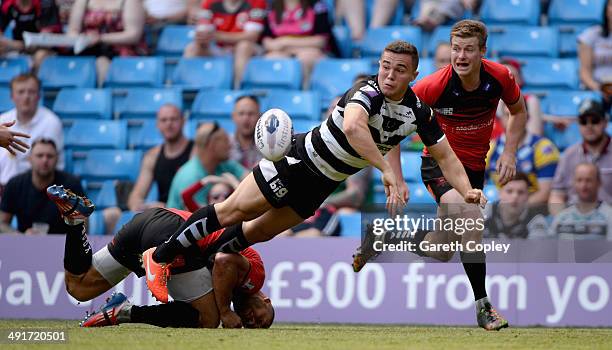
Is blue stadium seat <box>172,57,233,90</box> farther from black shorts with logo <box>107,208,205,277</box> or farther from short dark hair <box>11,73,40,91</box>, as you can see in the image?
black shorts with logo <box>107,208,205,277</box>

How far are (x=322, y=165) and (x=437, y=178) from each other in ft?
4.30

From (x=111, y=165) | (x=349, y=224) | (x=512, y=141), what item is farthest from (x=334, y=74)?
(x=512, y=141)

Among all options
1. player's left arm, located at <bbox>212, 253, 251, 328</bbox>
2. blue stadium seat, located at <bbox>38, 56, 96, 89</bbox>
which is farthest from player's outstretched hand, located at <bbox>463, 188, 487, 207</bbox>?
blue stadium seat, located at <bbox>38, 56, 96, 89</bbox>

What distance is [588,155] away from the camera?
11.9 m

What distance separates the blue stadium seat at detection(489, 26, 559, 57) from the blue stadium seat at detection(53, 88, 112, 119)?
15.5 feet

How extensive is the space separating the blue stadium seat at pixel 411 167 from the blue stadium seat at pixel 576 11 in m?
2.83

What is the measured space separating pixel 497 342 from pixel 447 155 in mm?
1550

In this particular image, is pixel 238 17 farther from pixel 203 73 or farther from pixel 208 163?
pixel 208 163

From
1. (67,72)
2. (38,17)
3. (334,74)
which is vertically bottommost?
(67,72)

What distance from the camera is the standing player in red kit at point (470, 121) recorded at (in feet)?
29.4

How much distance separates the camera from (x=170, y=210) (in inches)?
374

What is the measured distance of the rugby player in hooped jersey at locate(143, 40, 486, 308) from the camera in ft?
27.5

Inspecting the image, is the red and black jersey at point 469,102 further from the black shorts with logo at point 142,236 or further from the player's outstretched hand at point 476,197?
the black shorts with logo at point 142,236

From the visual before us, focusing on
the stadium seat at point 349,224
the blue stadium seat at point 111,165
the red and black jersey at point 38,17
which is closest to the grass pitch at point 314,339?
the stadium seat at point 349,224
